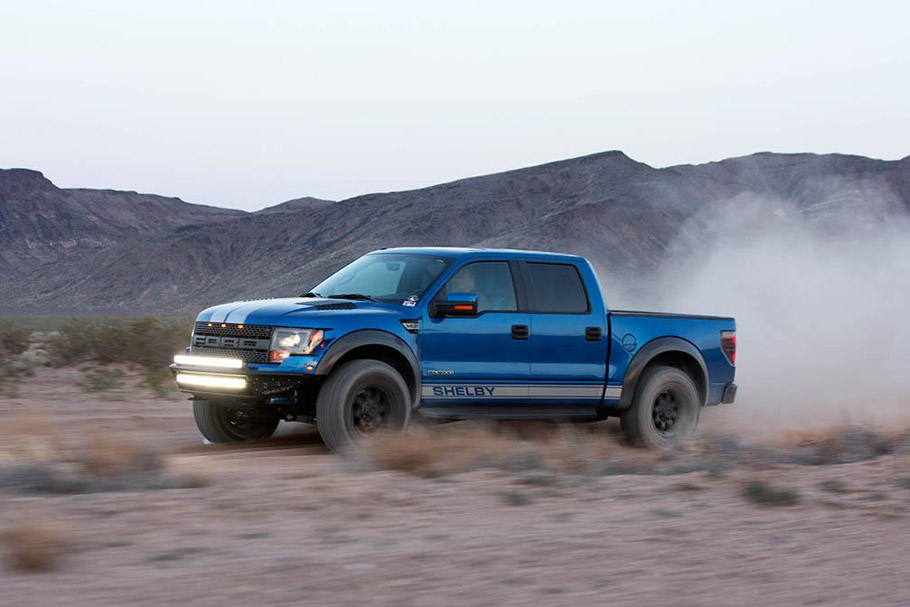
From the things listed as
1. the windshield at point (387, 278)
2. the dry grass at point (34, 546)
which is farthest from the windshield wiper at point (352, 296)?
the dry grass at point (34, 546)

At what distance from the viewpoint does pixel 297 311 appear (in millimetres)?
9844

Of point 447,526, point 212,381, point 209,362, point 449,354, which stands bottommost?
point 447,526

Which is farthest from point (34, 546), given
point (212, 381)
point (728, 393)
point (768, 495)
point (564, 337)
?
point (728, 393)

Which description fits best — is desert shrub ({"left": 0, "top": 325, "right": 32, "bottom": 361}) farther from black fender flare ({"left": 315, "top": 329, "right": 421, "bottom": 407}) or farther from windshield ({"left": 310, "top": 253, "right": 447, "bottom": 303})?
black fender flare ({"left": 315, "top": 329, "right": 421, "bottom": 407})

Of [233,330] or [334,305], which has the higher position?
[334,305]

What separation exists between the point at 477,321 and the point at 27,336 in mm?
16652

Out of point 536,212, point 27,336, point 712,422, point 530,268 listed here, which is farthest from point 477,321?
point 536,212

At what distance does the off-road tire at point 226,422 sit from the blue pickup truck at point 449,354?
0.04ft

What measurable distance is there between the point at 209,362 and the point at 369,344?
1.36 m

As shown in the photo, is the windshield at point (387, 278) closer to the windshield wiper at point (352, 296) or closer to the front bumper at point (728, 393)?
the windshield wiper at point (352, 296)

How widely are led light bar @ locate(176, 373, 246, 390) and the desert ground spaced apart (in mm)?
620

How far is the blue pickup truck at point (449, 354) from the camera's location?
9.77 m

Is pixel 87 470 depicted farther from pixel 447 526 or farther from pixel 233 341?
pixel 447 526

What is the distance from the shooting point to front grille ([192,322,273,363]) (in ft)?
32.0
